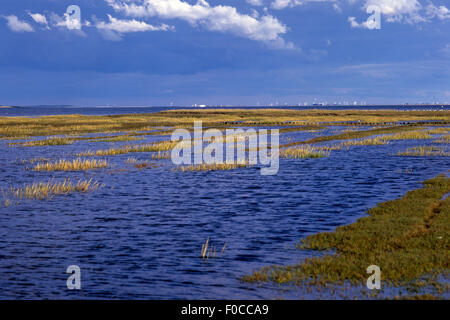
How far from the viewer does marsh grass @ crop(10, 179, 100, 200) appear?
2645cm

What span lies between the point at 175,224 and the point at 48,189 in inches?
418

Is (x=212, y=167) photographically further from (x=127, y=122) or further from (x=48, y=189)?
(x=127, y=122)

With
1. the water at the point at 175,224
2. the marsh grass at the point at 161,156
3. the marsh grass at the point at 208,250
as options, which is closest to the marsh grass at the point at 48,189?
the water at the point at 175,224

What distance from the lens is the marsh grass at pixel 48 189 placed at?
2645 cm

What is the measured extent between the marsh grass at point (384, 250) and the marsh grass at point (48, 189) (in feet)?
49.5

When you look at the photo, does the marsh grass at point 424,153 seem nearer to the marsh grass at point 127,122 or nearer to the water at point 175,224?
the water at point 175,224

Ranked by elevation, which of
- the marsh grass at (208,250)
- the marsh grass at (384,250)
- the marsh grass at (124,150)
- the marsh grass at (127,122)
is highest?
the marsh grass at (127,122)

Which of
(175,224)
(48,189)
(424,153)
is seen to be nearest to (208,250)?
(175,224)

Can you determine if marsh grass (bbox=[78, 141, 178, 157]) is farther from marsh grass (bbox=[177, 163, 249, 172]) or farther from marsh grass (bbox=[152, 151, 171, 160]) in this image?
marsh grass (bbox=[177, 163, 249, 172])

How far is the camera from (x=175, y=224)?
67.7ft

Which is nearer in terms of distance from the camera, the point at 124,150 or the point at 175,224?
the point at 175,224

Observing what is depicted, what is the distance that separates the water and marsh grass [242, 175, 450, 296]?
0.83 m

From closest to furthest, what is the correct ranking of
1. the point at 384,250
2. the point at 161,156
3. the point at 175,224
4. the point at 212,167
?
1. the point at 384,250
2. the point at 175,224
3. the point at 212,167
4. the point at 161,156

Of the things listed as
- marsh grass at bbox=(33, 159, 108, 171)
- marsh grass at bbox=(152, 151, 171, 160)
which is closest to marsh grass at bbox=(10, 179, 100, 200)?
marsh grass at bbox=(33, 159, 108, 171)
